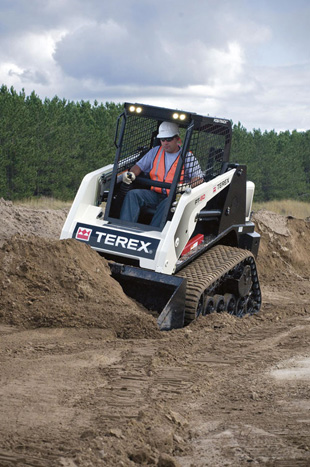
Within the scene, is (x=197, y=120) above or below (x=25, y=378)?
above

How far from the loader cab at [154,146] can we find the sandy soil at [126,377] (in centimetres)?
121

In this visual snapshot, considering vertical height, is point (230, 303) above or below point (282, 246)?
below

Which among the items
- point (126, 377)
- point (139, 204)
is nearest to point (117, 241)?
point (139, 204)

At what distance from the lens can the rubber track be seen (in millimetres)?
7137

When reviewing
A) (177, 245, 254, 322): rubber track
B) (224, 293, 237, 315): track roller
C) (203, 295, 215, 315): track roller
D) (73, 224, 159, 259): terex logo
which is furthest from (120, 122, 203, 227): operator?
(224, 293, 237, 315): track roller

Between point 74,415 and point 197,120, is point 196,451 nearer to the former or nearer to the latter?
point 74,415

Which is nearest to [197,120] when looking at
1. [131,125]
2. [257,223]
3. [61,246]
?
[131,125]

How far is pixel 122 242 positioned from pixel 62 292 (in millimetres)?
1061

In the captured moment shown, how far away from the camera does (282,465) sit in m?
3.78

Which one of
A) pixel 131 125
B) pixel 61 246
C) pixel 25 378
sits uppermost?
pixel 131 125

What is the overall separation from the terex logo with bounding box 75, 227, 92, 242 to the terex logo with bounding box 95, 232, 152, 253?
113mm

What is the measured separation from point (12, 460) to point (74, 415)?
2.62 ft

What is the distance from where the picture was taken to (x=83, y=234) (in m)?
7.77

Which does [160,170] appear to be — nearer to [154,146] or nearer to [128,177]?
[128,177]
